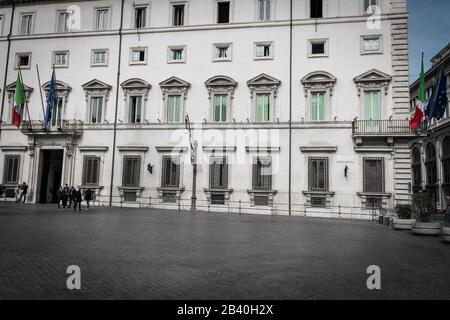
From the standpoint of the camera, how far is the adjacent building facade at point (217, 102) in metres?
26.2

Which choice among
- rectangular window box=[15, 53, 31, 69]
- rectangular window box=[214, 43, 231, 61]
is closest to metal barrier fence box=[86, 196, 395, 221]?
rectangular window box=[214, 43, 231, 61]

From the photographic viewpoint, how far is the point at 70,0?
108ft

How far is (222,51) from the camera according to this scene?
1171 inches

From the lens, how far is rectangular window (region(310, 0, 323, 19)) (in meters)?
28.7

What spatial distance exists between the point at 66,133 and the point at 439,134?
47.5 meters

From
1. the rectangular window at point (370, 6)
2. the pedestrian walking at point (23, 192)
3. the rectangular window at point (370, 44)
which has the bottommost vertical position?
the pedestrian walking at point (23, 192)

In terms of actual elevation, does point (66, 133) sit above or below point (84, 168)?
above

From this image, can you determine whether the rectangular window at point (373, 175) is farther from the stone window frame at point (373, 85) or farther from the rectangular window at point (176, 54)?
the rectangular window at point (176, 54)

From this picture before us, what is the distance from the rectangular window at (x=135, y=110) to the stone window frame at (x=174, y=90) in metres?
2.07

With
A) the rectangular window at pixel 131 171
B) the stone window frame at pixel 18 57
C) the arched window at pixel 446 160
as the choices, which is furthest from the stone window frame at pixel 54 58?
the arched window at pixel 446 160

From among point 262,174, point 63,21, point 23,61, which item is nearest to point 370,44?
point 262,174

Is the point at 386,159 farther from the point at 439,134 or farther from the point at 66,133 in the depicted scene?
the point at 439,134
